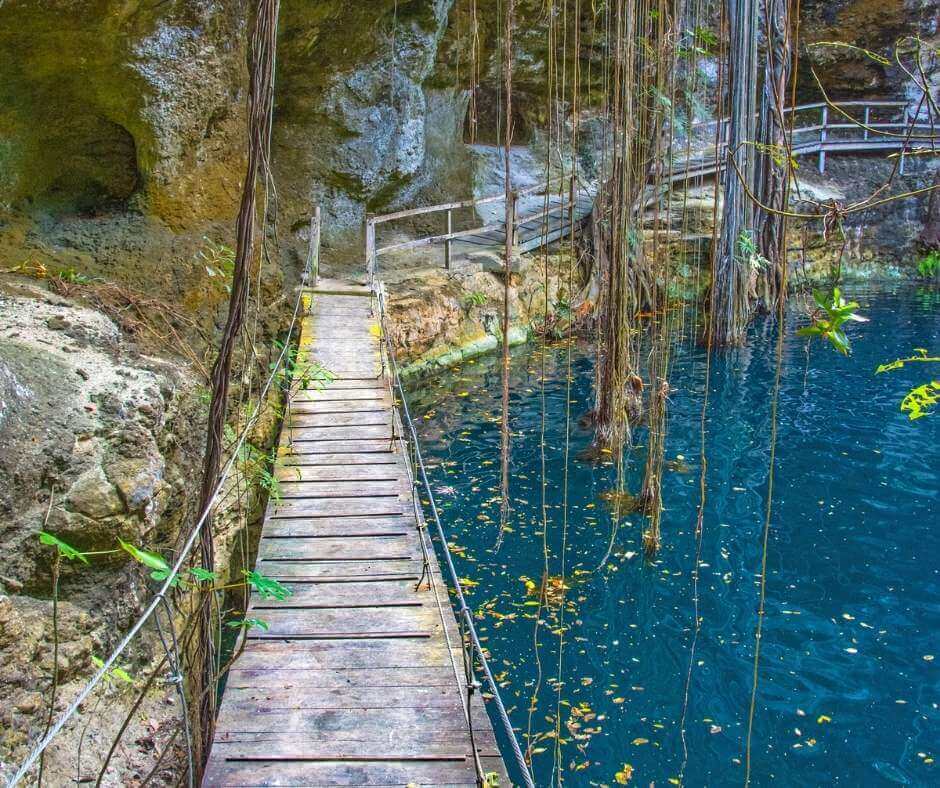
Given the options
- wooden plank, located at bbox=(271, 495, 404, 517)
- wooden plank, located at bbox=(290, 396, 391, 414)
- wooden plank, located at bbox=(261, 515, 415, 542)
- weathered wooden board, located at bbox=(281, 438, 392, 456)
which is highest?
wooden plank, located at bbox=(290, 396, 391, 414)

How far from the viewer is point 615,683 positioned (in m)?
4.39

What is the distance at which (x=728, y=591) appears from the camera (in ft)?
17.6

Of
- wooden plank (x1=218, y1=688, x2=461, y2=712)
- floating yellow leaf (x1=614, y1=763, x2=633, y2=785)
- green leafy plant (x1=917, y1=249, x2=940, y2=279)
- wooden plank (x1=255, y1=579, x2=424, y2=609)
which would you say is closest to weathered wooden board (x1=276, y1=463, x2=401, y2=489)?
wooden plank (x1=255, y1=579, x2=424, y2=609)

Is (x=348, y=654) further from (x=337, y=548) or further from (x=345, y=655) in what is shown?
(x=337, y=548)

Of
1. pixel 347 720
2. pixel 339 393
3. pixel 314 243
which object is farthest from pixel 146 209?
pixel 347 720

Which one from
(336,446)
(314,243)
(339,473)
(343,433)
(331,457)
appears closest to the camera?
(339,473)

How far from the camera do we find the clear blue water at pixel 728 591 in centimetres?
393

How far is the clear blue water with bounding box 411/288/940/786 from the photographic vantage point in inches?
155

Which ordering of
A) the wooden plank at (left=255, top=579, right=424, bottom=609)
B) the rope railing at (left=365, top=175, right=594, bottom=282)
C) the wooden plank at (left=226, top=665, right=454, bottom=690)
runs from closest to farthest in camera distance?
1. the wooden plank at (left=226, top=665, right=454, bottom=690)
2. the wooden plank at (left=255, top=579, right=424, bottom=609)
3. the rope railing at (left=365, top=175, right=594, bottom=282)

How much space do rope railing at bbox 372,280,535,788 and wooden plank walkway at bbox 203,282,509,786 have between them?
0.43 ft

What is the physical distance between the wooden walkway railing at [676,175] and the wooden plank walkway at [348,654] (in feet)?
17.7

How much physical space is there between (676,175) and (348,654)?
43.3ft

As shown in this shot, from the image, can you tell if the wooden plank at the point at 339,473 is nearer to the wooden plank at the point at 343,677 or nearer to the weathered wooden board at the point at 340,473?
the weathered wooden board at the point at 340,473

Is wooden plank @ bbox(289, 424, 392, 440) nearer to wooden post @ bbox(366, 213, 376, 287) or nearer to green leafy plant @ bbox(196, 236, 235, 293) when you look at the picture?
green leafy plant @ bbox(196, 236, 235, 293)
